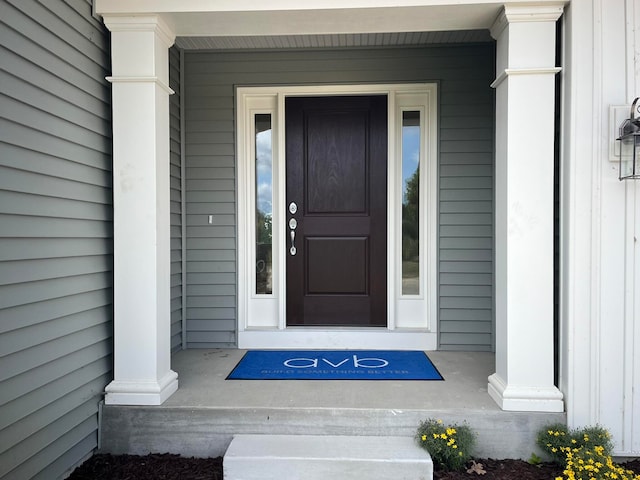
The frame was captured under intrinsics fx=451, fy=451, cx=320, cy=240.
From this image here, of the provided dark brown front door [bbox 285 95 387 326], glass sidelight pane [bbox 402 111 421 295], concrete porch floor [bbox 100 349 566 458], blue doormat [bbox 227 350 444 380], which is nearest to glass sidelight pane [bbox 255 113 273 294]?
dark brown front door [bbox 285 95 387 326]

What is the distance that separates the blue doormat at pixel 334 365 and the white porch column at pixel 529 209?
60cm

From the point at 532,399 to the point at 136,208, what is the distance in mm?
2225

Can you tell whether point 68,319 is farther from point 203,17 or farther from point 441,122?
point 441,122

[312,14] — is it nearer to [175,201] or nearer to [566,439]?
[175,201]

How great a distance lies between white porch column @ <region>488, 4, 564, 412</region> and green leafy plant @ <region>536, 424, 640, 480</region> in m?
0.12

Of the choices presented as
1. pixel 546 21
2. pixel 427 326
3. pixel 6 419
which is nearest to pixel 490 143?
pixel 546 21

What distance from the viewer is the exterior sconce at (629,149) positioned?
6.90 feet

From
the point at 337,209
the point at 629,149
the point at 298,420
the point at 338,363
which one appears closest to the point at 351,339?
the point at 338,363

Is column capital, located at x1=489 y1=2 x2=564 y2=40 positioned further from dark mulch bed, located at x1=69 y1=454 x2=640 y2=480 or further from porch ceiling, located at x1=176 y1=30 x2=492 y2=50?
dark mulch bed, located at x1=69 y1=454 x2=640 y2=480

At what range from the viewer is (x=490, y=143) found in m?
3.31

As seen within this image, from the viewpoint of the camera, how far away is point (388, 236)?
11.3 feet

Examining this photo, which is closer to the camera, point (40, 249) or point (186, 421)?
point (40, 249)

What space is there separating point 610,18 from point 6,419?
3147mm

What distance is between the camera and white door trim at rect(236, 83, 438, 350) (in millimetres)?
3375
